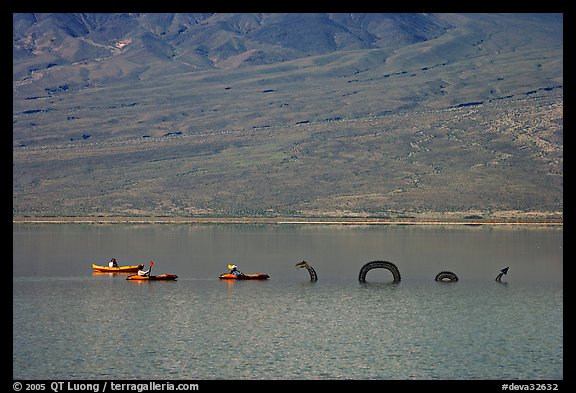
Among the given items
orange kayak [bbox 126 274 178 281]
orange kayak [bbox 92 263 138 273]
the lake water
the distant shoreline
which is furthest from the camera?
the distant shoreline

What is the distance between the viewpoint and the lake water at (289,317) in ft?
110

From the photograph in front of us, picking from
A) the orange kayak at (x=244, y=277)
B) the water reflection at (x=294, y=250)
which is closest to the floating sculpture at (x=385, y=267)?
the water reflection at (x=294, y=250)

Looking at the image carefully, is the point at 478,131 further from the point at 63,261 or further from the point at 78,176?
the point at 63,261

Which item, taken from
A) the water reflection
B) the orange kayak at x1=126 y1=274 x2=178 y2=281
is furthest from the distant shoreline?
the orange kayak at x1=126 y1=274 x2=178 y2=281

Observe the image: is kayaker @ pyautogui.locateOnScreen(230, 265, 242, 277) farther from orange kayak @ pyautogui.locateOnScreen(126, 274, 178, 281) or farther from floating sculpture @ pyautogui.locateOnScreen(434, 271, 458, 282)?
floating sculpture @ pyautogui.locateOnScreen(434, 271, 458, 282)

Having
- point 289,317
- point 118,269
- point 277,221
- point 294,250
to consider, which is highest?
point 277,221

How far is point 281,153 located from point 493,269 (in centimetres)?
11784

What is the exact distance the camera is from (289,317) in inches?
1758

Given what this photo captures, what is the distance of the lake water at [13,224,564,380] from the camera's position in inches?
1325

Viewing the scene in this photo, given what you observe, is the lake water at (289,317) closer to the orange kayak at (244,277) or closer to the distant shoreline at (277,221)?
the orange kayak at (244,277)

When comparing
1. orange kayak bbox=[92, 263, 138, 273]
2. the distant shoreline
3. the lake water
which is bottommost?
the lake water

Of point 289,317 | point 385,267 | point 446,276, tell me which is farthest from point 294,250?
point 289,317

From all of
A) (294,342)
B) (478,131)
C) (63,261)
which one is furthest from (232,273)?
(478,131)

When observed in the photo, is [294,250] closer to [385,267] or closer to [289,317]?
[385,267]
